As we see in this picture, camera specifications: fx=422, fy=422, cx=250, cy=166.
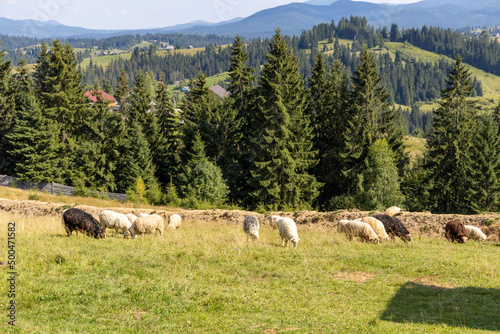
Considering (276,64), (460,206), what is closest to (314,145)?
(276,64)

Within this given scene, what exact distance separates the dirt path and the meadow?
8.28 metres

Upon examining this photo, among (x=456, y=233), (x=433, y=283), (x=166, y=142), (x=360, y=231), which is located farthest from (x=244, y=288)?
(x=166, y=142)

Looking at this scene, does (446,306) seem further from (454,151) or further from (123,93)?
(123,93)

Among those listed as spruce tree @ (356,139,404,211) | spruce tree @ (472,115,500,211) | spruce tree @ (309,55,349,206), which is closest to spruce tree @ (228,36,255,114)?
spruce tree @ (309,55,349,206)

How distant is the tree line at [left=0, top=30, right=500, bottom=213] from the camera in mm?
51344

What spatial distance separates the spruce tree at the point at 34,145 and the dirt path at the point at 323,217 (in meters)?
23.8

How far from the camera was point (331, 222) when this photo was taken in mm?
28281

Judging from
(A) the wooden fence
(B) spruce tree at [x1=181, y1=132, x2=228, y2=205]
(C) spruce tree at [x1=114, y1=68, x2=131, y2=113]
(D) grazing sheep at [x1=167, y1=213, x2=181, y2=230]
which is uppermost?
(C) spruce tree at [x1=114, y1=68, x2=131, y2=113]

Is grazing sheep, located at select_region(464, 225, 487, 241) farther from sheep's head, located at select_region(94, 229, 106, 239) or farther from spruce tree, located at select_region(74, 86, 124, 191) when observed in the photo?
spruce tree, located at select_region(74, 86, 124, 191)

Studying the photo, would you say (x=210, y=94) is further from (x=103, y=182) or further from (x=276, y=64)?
(x=103, y=182)

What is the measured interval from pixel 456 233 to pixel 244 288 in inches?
557

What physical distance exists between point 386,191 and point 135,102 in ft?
129

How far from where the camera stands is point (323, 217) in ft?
95.1

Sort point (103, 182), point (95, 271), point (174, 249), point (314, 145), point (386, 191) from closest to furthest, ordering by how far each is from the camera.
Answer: point (95, 271), point (174, 249), point (386, 191), point (314, 145), point (103, 182)
